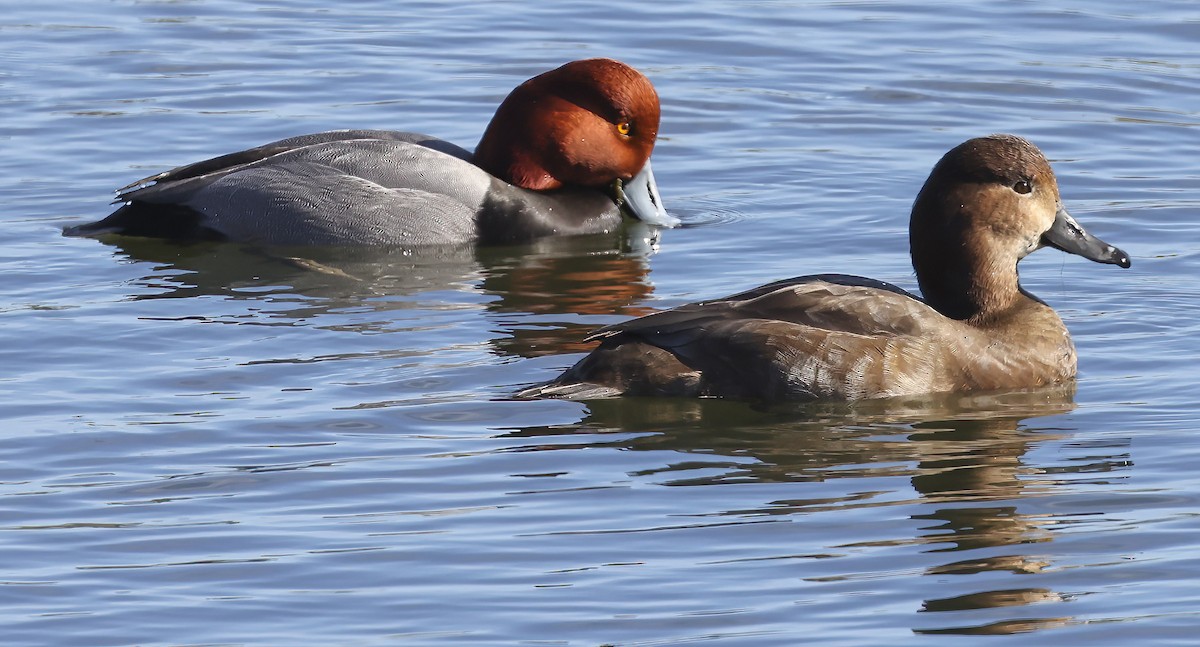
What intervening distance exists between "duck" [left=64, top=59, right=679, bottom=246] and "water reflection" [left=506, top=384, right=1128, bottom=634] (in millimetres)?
3161

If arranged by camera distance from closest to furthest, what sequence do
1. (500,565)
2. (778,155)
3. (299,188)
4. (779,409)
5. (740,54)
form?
(500,565)
(779,409)
(299,188)
(778,155)
(740,54)

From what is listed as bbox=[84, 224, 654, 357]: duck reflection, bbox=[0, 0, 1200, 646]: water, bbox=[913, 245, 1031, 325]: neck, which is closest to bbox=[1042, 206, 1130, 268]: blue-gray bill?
bbox=[913, 245, 1031, 325]: neck

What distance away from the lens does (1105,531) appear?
6.26 metres

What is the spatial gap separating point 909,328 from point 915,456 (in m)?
0.78

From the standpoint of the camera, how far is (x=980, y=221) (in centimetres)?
792

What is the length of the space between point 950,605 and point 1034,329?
8.19ft

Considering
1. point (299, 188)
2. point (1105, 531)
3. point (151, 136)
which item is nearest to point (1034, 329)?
point (1105, 531)

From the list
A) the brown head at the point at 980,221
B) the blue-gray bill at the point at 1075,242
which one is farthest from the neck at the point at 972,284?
the blue-gray bill at the point at 1075,242

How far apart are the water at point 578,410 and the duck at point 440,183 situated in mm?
A: 220

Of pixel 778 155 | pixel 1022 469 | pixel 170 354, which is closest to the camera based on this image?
pixel 1022 469

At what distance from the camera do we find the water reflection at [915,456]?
6.11 meters

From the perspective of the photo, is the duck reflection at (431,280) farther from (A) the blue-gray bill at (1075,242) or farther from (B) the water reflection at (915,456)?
(A) the blue-gray bill at (1075,242)

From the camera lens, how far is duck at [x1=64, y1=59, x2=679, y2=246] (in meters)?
10.6

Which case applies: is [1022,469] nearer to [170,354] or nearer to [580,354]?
[580,354]
